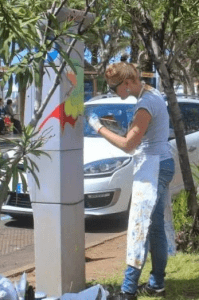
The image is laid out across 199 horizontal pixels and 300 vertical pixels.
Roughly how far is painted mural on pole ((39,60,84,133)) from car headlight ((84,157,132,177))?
3710 mm

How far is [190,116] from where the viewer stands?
421 inches

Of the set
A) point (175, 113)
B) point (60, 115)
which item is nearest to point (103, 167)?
point (175, 113)

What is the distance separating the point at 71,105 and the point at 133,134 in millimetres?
578

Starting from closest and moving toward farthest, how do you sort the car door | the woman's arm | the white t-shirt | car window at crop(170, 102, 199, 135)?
the woman's arm < the white t-shirt < the car door < car window at crop(170, 102, 199, 135)

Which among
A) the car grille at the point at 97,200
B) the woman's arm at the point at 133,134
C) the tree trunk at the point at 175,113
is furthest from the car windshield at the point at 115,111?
the woman's arm at the point at 133,134

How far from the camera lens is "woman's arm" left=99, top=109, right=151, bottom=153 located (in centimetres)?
469

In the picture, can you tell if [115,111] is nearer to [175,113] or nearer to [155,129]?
[175,113]

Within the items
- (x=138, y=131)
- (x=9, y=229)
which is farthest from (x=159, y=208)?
(x=9, y=229)

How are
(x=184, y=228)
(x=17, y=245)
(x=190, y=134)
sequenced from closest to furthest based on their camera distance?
(x=184, y=228), (x=17, y=245), (x=190, y=134)

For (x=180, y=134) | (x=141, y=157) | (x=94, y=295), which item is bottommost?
(x=94, y=295)

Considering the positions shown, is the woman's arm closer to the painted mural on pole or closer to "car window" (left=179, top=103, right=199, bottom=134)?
the painted mural on pole

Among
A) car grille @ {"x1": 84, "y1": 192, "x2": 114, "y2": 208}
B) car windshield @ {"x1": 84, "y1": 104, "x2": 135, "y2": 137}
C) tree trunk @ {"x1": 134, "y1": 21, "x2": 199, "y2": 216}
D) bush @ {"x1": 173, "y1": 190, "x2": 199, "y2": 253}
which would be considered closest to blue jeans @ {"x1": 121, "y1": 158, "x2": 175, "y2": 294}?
bush @ {"x1": 173, "y1": 190, "x2": 199, "y2": 253}

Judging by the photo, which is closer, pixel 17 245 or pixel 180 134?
pixel 180 134

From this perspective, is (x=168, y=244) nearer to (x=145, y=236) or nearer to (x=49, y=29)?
(x=145, y=236)
